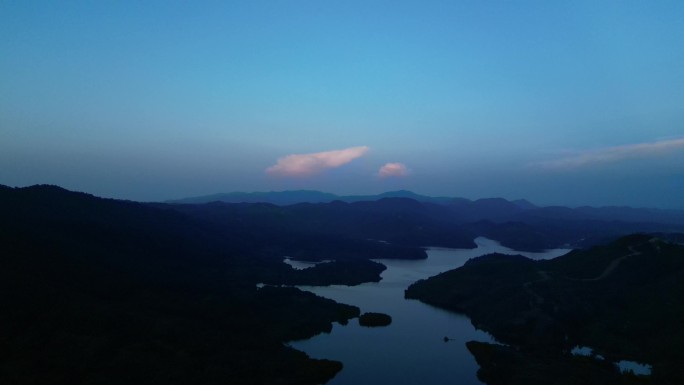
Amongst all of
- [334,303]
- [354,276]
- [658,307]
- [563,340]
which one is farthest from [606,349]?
[354,276]

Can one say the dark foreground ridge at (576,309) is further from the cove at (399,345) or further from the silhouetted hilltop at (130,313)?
the silhouetted hilltop at (130,313)

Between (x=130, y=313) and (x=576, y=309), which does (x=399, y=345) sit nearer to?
(x=576, y=309)

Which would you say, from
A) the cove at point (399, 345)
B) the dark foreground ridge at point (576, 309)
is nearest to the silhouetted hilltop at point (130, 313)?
the cove at point (399, 345)

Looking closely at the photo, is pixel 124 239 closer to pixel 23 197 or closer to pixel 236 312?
pixel 23 197

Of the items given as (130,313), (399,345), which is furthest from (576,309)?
(130,313)

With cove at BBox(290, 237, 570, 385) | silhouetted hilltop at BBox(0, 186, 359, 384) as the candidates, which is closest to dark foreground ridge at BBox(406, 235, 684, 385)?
cove at BBox(290, 237, 570, 385)
